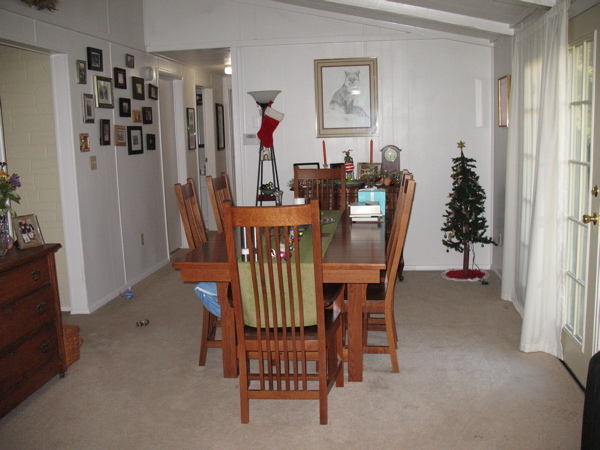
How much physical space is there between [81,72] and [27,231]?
1.75m

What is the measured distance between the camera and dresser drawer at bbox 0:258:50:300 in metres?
2.86

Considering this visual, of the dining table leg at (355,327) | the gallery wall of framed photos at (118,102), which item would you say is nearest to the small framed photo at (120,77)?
the gallery wall of framed photos at (118,102)

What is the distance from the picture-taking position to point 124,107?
16.9 ft

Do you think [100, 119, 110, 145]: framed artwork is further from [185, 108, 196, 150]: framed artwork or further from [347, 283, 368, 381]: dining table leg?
[347, 283, 368, 381]: dining table leg

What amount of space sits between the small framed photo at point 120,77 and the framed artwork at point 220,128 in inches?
105

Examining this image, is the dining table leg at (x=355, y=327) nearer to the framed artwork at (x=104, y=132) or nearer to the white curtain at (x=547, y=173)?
the white curtain at (x=547, y=173)

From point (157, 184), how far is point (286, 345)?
3.71 metres

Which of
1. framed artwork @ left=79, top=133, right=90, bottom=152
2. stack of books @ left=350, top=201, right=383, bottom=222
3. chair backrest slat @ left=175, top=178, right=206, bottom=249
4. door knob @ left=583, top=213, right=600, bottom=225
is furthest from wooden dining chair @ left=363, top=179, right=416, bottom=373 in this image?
framed artwork @ left=79, top=133, right=90, bottom=152

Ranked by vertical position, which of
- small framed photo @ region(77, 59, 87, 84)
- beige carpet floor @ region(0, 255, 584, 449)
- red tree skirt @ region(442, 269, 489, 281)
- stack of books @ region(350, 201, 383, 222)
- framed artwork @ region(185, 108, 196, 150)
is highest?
small framed photo @ region(77, 59, 87, 84)

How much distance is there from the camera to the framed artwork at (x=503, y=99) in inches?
185

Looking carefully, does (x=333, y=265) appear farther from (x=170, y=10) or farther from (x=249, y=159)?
(x=170, y=10)

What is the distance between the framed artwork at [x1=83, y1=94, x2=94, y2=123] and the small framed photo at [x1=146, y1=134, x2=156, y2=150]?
1.06 metres

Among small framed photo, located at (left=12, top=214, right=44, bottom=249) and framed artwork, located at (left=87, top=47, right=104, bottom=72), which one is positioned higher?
Result: framed artwork, located at (left=87, top=47, right=104, bottom=72)

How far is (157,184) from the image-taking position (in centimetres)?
592
